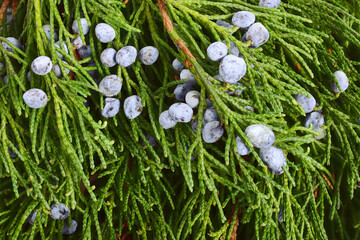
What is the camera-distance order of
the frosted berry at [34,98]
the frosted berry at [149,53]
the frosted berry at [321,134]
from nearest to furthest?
1. the frosted berry at [34,98]
2. the frosted berry at [149,53]
3. the frosted berry at [321,134]

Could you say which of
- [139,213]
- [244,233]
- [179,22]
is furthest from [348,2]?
[139,213]

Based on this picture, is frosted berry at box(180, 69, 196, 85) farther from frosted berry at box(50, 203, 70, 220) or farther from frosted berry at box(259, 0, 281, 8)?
frosted berry at box(50, 203, 70, 220)

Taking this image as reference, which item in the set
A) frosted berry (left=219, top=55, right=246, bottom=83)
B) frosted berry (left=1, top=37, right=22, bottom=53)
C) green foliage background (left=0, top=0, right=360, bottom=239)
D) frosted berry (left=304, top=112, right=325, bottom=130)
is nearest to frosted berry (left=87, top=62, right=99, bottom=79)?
green foliage background (left=0, top=0, right=360, bottom=239)

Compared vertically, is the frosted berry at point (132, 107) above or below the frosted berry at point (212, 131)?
above

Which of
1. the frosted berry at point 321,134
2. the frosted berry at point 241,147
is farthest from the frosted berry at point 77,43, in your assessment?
the frosted berry at point 321,134

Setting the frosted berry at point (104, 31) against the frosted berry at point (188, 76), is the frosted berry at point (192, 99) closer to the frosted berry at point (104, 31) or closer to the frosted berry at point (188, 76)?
the frosted berry at point (188, 76)

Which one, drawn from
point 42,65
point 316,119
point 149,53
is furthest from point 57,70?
point 316,119

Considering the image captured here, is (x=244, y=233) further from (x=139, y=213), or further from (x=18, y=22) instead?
(x=18, y=22)
